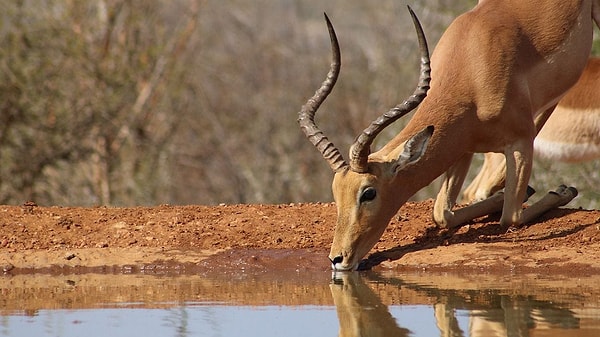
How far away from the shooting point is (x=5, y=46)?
768 inches

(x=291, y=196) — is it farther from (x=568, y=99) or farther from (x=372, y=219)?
(x=372, y=219)

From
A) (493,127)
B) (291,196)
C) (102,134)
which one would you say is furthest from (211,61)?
(493,127)

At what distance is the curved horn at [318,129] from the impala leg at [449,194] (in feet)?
3.68

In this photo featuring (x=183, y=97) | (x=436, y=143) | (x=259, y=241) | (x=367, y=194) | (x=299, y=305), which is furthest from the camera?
(x=183, y=97)

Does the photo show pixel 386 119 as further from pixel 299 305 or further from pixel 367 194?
pixel 299 305

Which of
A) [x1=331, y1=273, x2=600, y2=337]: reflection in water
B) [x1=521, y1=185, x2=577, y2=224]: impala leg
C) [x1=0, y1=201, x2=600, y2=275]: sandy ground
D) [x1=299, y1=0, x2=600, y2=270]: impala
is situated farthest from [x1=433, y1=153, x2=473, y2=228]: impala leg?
[x1=331, y1=273, x2=600, y2=337]: reflection in water

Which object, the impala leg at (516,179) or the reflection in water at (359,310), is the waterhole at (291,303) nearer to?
the reflection in water at (359,310)

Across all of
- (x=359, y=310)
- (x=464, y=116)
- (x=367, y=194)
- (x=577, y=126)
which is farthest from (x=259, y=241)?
(x=577, y=126)

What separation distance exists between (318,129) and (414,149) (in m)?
0.77

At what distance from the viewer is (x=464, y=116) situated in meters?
9.63

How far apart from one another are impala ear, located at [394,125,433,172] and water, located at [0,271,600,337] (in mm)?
884

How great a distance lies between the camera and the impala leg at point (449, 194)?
1008 cm

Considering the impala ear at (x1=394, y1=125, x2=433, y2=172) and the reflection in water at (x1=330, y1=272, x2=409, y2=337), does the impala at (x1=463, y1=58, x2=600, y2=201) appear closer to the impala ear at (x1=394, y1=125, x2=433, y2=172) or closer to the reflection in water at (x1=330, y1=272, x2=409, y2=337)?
the impala ear at (x1=394, y1=125, x2=433, y2=172)

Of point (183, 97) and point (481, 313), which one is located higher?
point (183, 97)
